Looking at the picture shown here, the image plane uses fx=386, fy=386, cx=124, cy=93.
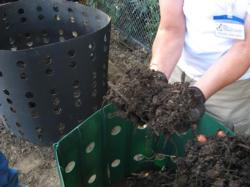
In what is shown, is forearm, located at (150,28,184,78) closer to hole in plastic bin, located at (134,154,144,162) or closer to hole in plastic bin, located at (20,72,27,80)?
hole in plastic bin, located at (134,154,144,162)

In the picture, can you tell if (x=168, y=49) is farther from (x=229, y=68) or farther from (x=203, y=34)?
(x=229, y=68)

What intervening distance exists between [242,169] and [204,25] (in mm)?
506

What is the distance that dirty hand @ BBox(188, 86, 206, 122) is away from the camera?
1.06 meters

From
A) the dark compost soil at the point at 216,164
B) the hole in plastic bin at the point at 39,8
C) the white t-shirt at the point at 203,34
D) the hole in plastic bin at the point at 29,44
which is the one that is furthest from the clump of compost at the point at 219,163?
the hole in plastic bin at the point at 29,44

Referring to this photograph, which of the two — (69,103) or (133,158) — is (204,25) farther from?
(69,103)

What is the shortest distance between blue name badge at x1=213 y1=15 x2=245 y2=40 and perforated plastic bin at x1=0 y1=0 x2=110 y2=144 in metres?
0.66

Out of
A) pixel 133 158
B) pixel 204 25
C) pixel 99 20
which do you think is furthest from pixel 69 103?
pixel 204 25

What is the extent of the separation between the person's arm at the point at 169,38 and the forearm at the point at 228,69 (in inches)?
7.4

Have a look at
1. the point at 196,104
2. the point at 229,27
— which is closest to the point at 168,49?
the point at 229,27

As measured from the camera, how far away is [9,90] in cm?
181

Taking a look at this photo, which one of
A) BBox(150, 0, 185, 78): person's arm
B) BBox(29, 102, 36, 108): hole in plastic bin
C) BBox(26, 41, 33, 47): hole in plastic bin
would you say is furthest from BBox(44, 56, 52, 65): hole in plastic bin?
BBox(26, 41, 33, 47): hole in plastic bin

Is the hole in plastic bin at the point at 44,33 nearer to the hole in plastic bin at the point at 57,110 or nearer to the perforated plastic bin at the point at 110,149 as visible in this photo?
the hole in plastic bin at the point at 57,110

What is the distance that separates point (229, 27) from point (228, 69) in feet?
0.44

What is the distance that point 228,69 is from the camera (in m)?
1.19
